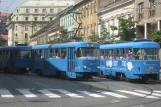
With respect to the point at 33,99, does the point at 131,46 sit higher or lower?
higher

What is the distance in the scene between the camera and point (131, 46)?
28844mm

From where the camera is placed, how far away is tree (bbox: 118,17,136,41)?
145ft

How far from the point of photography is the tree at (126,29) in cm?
4406

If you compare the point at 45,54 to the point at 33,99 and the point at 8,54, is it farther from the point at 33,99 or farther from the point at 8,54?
the point at 33,99

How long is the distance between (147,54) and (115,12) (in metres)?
29.4

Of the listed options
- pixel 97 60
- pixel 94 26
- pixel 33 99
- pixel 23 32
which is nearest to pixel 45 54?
pixel 97 60

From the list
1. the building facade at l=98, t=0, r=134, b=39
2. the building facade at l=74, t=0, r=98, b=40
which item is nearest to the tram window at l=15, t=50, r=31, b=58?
the building facade at l=98, t=0, r=134, b=39

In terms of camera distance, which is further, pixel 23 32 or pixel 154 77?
pixel 23 32

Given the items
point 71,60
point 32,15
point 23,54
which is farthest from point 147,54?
point 32,15

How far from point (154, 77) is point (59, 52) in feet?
27.7

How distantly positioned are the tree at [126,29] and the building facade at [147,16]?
2002mm

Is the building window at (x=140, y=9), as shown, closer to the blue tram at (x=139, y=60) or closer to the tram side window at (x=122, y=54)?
the blue tram at (x=139, y=60)

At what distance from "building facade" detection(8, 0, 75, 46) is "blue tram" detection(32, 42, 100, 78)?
9944 centimetres

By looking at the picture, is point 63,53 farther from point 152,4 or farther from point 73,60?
→ point 152,4
